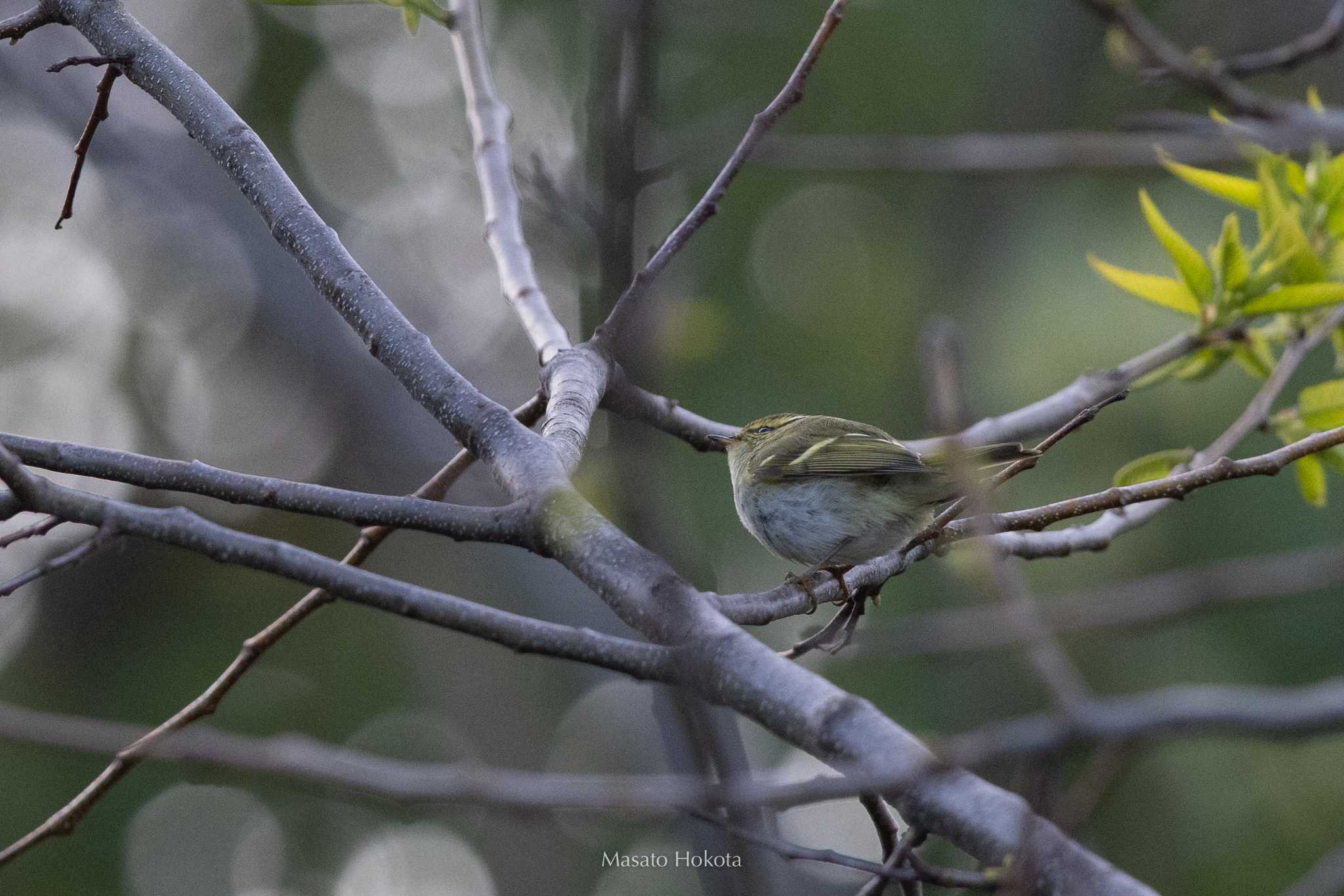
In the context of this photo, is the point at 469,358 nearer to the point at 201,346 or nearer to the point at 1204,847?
the point at 201,346

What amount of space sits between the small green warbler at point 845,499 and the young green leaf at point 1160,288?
0.79m

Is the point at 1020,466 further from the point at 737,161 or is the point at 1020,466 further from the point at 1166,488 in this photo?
the point at 737,161

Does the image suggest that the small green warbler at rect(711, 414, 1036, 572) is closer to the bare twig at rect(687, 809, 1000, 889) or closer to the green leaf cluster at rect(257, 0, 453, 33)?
the green leaf cluster at rect(257, 0, 453, 33)

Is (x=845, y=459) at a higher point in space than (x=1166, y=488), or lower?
higher

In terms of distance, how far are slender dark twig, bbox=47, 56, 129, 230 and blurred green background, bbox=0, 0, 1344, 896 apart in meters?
3.58

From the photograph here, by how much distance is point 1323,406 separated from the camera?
9.77ft

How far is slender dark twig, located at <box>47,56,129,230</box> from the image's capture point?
2441 millimetres

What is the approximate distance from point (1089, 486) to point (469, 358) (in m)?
5.40

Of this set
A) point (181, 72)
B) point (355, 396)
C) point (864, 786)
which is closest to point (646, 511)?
point (864, 786)

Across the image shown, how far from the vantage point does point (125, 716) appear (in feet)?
34.3

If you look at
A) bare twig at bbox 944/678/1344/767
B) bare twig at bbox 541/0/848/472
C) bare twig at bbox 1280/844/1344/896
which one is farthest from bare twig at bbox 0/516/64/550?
bare twig at bbox 1280/844/1344/896

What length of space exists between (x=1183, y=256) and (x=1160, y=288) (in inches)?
5.8

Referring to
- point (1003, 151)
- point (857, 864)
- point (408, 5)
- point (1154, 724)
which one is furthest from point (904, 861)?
point (1003, 151)

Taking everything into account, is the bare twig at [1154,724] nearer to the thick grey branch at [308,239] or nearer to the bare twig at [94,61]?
the thick grey branch at [308,239]
